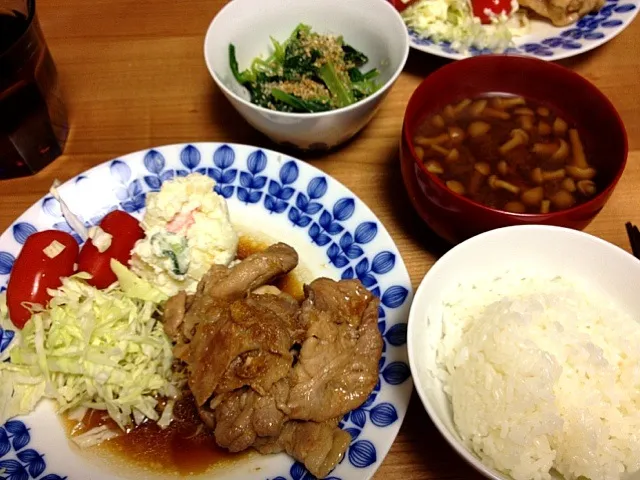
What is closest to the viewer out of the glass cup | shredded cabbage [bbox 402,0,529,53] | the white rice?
the white rice

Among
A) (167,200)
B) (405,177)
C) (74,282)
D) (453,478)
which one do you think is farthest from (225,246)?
(453,478)

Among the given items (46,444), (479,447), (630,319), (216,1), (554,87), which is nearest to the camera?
(479,447)

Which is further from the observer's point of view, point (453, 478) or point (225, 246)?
point (225, 246)

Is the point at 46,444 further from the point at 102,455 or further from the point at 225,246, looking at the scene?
the point at 225,246

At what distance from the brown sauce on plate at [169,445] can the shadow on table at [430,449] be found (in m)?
0.57

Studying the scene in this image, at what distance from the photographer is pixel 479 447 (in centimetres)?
158

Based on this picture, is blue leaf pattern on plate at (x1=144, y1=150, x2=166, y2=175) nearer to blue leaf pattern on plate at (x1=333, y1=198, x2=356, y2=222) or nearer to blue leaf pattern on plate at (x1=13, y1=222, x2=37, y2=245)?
blue leaf pattern on plate at (x1=13, y1=222, x2=37, y2=245)

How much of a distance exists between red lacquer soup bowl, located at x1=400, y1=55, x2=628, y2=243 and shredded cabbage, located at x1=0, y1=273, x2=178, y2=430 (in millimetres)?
1200

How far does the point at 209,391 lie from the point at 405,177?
3.58 feet

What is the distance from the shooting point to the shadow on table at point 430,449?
6.07ft

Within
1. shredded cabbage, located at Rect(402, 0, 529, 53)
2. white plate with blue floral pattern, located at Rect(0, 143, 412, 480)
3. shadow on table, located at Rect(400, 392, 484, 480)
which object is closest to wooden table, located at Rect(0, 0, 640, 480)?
shredded cabbage, located at Rect(402, 0, 529, 53)

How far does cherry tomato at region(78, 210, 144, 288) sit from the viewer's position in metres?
2.29

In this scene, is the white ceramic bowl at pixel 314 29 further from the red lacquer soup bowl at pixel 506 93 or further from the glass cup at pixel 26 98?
the glass cup at pixel 26 98

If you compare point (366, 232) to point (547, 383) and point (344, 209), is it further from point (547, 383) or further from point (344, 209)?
point (547, 383)
